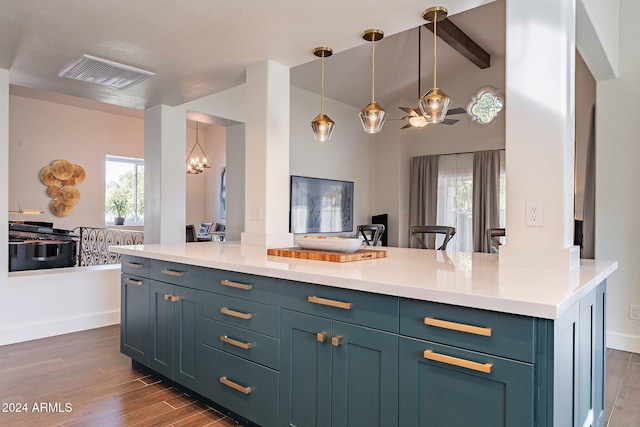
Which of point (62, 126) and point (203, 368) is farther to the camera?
point (62, 126)

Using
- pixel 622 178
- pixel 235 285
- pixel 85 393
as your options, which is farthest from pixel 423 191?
pixel 85 393

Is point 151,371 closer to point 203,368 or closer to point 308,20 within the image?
point 203,368

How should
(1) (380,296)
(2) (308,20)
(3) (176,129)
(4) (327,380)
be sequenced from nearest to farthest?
(1) (380,296), (4) (327,380), (2) (308,20), (3) (176,129)

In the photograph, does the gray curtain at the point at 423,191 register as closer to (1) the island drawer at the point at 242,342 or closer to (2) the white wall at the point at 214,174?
(2) the white wall at the point at 214,174

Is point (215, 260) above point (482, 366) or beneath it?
above

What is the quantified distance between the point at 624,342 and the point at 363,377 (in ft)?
9.82

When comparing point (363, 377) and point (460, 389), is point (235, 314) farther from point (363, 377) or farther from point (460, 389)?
point (460, 389)

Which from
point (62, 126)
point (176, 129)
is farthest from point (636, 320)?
point (62, 126)

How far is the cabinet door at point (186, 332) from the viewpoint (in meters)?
Answer: 2.32

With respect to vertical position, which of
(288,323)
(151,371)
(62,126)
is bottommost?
(151,371)

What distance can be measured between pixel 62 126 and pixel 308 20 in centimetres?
684

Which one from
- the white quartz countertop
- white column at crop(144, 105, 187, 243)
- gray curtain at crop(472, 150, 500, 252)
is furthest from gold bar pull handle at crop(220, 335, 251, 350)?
gray curtain at crop(472, 150, 500, 252)

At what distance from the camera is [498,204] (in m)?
7.14

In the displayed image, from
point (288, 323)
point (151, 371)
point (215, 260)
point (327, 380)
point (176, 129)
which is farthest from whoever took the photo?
point (176, 129)
